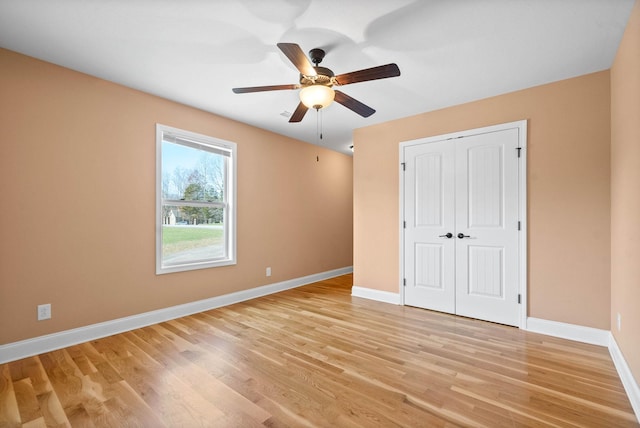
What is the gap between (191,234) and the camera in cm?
388

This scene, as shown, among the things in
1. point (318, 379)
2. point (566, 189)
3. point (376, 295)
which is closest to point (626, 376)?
point (566, 189)

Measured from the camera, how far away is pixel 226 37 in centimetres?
234

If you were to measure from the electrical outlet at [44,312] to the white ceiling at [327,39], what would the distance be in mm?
2239

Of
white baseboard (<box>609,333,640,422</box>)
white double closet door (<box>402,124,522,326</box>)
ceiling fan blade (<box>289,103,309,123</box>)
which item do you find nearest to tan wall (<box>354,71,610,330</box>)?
white double closet door (<box>402,124,522,326</box>)

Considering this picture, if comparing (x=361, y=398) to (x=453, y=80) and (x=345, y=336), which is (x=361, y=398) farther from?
(x=453, y=80)

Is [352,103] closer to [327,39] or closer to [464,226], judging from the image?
[327,39]

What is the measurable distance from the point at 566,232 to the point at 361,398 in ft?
8.68

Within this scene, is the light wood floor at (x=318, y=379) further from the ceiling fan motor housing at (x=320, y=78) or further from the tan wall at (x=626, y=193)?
the ceiling fan motor housing at (x=320, y=78)

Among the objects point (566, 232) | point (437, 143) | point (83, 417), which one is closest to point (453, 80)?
point (437, 143)

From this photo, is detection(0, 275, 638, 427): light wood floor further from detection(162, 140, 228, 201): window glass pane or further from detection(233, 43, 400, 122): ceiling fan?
detection(233, 43, 400, 122): ceiling fan

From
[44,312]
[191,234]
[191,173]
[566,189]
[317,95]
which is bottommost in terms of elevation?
[44,312]

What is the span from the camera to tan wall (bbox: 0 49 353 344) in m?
2.53

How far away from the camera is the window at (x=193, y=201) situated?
11.7 feet

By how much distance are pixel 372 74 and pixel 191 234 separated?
119 inches
